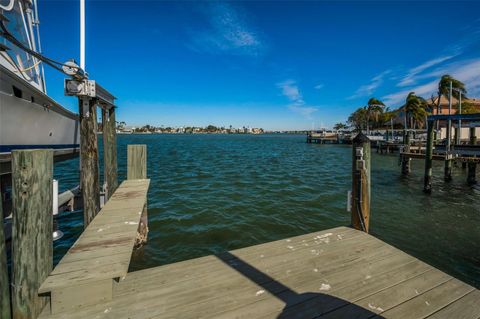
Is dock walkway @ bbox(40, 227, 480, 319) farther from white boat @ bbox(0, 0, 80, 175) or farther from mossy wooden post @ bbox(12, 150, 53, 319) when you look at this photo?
white boat @ bbox(0, 0, 80, 175)

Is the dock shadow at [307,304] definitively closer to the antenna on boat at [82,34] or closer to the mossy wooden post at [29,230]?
the mossy wooden post at [29,230]

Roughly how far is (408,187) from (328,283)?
43.2 ft

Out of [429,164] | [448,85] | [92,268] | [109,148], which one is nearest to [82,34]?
[109,148]

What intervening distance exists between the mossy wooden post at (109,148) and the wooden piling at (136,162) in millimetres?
639

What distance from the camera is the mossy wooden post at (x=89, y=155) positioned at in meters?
4.39

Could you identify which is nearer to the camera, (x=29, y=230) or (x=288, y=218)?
(x=29, y=230)

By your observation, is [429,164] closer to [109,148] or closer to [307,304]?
[307,304]

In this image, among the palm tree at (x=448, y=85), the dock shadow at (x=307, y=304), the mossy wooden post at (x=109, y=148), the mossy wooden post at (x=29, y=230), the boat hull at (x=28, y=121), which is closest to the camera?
the mossy wooden post at (x=29, y=230)

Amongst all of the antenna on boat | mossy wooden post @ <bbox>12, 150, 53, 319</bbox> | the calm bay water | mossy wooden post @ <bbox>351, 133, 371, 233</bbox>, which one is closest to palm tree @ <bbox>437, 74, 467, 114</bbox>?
the calm bay water

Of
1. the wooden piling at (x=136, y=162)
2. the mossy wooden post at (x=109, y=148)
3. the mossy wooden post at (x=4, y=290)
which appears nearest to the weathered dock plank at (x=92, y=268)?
the mossy wooden post at (x=4, y=290)

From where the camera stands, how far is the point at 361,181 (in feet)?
14.5

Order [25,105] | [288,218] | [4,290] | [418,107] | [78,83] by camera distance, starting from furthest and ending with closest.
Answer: [418,107] → [288,218] → [25,105] → [78,83] → [4,290]

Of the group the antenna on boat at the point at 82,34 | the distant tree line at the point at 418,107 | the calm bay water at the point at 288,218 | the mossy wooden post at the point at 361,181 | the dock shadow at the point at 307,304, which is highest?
the distant tree line at the point at 418,107

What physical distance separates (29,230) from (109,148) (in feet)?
14.0
